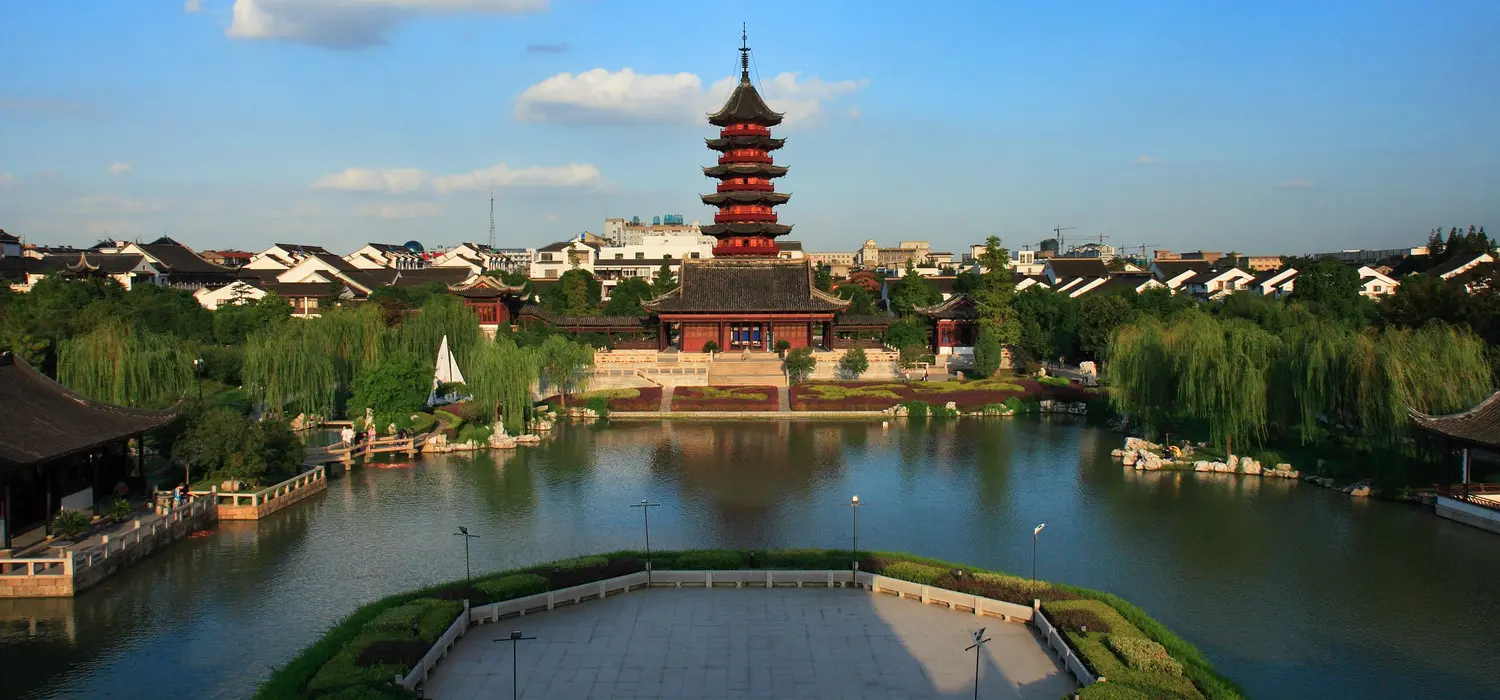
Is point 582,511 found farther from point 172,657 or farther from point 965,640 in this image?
point 965,640

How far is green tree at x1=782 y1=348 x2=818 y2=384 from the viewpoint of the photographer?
147 feet

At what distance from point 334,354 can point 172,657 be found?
70.8ft

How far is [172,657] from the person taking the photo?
16.1m

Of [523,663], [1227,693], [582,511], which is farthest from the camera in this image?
[582,511]

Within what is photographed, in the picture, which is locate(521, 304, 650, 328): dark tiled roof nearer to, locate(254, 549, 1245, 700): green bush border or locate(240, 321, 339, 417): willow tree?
locate(240, 321, 339, 417): willow tree

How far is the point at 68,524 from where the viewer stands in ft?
66.9

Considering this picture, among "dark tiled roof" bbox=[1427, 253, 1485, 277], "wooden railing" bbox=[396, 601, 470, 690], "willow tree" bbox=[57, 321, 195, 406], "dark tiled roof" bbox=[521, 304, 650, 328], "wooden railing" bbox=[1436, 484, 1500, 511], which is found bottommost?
"wooden railing" bbox=[396, 601, 470, 690]

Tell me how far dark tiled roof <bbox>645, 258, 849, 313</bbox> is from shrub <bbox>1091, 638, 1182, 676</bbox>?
35.5 m

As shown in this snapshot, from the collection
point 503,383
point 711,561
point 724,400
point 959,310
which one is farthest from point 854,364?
point 711,561

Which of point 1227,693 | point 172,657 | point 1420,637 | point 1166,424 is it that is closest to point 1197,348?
point 1166,424

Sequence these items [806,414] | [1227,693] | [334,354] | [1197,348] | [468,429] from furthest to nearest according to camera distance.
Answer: [806,414] → [334,354] → [468,429] → [1197,348] → [1227,693]

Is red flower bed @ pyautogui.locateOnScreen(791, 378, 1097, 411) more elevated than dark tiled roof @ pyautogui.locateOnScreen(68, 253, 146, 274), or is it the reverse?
dark tiled roof @ pyautogui.locateOnScreen(68, 253, 146, 274)

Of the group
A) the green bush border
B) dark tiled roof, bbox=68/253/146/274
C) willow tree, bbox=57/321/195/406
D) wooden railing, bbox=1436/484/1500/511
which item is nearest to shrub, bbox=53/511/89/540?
the green bush border

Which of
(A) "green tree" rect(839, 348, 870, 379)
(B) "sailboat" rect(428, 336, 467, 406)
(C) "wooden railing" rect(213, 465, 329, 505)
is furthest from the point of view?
(A) "green tree" rect(839, 348, 870, 379)
